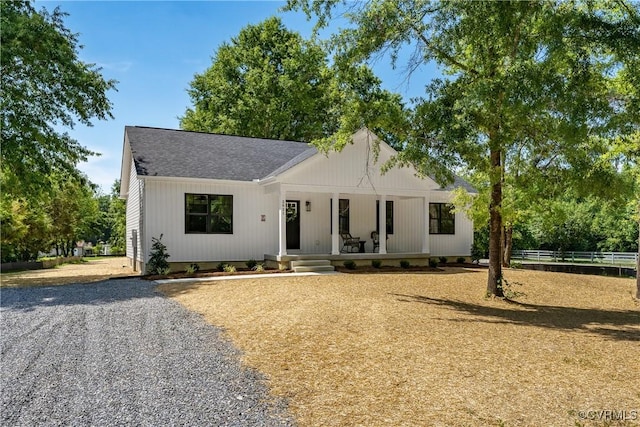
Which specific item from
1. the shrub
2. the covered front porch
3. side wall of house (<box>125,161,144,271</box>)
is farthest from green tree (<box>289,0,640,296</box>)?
side wall of house (<box>125,161,144,271</box>)

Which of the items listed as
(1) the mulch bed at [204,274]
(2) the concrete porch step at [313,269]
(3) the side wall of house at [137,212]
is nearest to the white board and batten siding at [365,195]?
(2) the concrete porch step at [313,269]

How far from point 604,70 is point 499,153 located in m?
2.41

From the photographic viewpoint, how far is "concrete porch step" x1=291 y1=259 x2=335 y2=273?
1417cm

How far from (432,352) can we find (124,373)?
12.0ft

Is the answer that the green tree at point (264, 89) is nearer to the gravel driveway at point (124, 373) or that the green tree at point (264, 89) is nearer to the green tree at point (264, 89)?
the green tree at point (264, 89)

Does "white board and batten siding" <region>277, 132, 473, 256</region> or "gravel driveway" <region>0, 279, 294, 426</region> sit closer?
"gravel driveway" <region>0, 279, 294, 426</region>

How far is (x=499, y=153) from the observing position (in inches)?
380

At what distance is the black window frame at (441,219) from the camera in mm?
18688

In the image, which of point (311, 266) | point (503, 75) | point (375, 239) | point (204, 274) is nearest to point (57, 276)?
point (204, 274)

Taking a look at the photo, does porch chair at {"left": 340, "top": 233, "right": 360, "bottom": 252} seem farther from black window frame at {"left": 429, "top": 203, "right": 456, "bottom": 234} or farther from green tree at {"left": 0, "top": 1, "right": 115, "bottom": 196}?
green tree at {"left": 0, "top": 1, "right": 115, "bottom": 196}

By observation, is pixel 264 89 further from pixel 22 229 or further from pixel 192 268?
pixel 192 268

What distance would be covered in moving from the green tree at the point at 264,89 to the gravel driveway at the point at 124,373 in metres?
23.5

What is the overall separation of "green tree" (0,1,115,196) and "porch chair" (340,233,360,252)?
9.75 m

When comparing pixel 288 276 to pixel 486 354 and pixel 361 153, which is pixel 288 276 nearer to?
pixel 361 153
